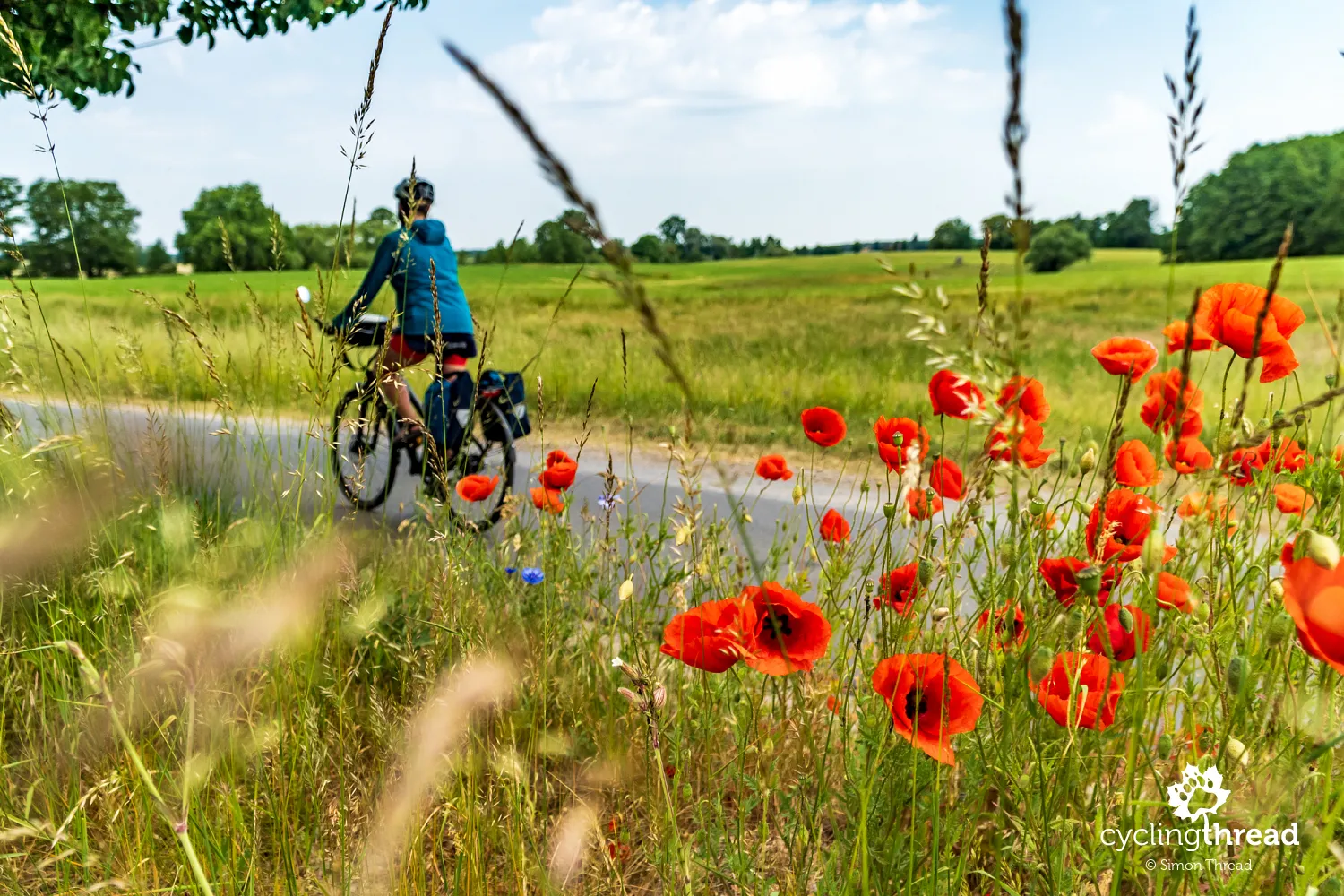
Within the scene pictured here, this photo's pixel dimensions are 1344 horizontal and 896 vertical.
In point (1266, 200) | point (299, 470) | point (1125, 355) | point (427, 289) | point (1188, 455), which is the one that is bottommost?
point (1188, 455)

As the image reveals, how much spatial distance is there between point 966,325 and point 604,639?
2.17 metres

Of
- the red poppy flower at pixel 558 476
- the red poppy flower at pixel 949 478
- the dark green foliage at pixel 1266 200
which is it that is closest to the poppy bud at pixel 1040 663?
the red poppy flower at pixel 949 478

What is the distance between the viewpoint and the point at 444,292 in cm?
540

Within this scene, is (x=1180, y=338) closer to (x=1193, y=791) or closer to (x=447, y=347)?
(x=1193, y=791)

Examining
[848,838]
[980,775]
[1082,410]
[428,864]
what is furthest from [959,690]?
[1082,410]

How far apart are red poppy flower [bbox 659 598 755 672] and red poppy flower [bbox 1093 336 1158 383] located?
852 millimetres

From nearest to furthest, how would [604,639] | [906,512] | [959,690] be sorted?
[959,690] < [906,512] < [604,639]

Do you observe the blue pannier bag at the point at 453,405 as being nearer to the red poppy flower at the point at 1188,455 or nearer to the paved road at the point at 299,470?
the paved road at the point at 299,470

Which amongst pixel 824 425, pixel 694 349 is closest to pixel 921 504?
pixel 824 425

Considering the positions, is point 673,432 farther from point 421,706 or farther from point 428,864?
point 428,864

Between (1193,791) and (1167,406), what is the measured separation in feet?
2.42

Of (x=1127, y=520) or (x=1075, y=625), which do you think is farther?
(x=1127, y=520)

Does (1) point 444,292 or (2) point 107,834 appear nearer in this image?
(2) point 107,834

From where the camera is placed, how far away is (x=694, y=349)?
11.9 meters
